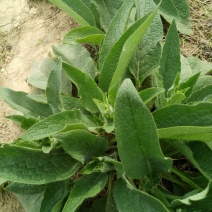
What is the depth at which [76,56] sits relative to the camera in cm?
243

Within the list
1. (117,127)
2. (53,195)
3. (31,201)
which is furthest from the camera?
(31,201)

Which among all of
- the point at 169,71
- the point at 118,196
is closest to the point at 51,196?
the point at 118,196

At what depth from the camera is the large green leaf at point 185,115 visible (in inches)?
68.7

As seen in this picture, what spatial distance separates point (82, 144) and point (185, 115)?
0.44 metres

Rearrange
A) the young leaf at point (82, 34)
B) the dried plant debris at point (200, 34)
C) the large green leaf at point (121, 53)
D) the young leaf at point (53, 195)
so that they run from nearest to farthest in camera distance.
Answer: the large green leaf at point (121, 53), the young leaf at point (53, 195), the young leaf at point (82, 34), the dried plant debris at point (200, 34)

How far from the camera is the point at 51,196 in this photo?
2.00m

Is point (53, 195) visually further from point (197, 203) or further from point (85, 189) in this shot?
point (197, 203)

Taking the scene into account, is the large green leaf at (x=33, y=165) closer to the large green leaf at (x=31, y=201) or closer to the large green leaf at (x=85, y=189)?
the large green leaf at (x=85, y=189)

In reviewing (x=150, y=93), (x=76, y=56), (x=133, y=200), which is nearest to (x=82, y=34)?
(x=76, y=56)

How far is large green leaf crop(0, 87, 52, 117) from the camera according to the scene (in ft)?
7.23

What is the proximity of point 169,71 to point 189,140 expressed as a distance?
373 millimetres

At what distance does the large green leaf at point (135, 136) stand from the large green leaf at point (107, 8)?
1012 mm

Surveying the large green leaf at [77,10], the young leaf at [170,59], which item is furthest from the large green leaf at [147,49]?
the large green leaf at [77,10]

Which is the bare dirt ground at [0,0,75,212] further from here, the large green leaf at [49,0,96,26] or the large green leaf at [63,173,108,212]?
the large green leaf at [63,173,108,212]
